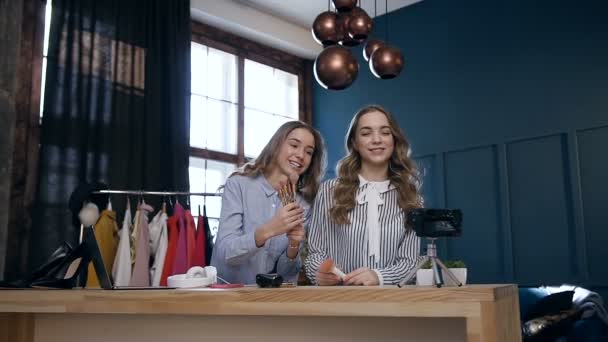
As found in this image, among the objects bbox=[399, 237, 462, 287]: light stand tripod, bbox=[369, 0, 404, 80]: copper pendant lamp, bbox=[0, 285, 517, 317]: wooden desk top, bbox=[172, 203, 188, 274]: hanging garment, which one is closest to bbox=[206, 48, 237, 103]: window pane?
bbox=[172, 203, 188, 274]: hanging garment

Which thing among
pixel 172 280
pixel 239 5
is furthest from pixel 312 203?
pixel 239 5

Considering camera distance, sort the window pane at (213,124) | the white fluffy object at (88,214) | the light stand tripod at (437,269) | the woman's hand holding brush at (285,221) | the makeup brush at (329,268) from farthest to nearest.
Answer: the window pane at (213,124) → the white fluffy object at (88,214) → the woman's hand holding brush at (285,221) → the makeup brush at (329,268) → the light stand tripod at (437,269)

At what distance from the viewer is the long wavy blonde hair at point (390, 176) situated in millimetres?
1809

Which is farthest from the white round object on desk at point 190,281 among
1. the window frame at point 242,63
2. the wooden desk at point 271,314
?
the window frame at point 242,63

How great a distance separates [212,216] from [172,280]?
3.34 metres

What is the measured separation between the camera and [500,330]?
1.01 m

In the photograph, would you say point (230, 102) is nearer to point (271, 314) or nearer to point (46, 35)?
point (46, 35)

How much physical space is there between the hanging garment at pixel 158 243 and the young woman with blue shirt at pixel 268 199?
1.51 metres

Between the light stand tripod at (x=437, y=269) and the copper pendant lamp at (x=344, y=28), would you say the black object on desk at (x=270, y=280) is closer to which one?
the light stand tripod at (x=437, y=269)

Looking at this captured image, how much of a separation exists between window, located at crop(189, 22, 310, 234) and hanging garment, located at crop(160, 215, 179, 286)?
41.3 inches

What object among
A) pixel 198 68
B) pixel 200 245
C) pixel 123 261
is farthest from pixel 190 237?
pixel 198 68

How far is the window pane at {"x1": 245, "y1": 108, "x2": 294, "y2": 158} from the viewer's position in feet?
17.7

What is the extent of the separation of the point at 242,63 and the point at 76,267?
378 cm

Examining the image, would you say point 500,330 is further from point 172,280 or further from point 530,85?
point 530,85
